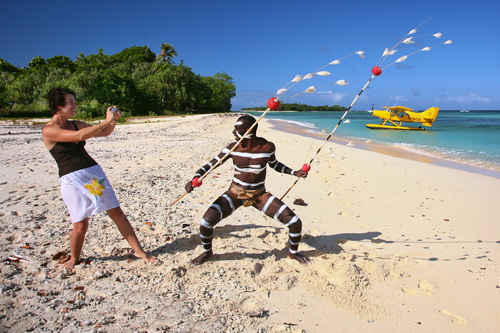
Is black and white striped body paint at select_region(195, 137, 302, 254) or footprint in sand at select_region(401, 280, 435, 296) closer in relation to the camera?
footprint in sand at select_region(401, 280, 435, 296)

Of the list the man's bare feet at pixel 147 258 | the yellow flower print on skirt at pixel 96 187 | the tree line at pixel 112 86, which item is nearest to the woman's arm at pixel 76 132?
the yellow flower print on skirt at pixel 96 187

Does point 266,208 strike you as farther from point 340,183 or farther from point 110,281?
point 340,183

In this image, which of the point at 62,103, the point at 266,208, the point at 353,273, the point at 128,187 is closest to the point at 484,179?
the point at 353,273

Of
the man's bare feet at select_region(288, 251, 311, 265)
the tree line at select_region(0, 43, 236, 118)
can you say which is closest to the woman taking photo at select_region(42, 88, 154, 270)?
the man's bare feet at select_region(288, 251, 311, 265)

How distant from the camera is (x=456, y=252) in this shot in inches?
155

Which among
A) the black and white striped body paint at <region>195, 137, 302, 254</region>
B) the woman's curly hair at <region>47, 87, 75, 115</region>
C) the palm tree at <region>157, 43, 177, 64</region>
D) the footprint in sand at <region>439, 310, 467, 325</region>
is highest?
the palm tree at <region>157, 43, 177, 64</region>

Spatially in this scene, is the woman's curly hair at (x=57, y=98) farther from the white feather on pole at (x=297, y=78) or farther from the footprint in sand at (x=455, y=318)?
the footprint in sand at (x=455, y=318)

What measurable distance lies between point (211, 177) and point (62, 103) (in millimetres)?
4663

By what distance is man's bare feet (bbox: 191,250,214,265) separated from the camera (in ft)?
10.9

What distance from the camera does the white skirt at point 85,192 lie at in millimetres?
2838

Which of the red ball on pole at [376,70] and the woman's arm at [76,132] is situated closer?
the woman's arm at [76,132]

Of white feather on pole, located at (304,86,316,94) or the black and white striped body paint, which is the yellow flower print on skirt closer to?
the black and white striped body paint

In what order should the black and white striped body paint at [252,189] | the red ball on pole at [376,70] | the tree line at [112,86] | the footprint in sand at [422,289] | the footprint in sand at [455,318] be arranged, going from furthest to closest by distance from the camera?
the tree line at [112,86]
the red ball on pole at [376,70]
the black and white striped body paint at [252,189]
the footprint in sand at [422,289]
the footprint in sand at [455,318]

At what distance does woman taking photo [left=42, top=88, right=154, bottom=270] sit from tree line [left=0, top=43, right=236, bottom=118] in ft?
91.6
